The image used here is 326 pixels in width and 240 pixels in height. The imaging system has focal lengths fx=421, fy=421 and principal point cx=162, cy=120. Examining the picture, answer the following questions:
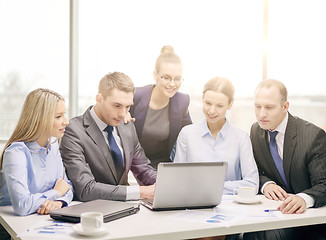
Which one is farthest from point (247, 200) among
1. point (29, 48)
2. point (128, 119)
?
point (29, 48)

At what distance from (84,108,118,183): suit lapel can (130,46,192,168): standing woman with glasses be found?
22.8 inches

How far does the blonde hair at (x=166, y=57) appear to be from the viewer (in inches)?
127

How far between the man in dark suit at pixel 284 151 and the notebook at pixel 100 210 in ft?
3.02

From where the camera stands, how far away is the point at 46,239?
64.2 inches

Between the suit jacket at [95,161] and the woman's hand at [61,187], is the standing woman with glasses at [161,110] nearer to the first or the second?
the suit jacket at [95,161]

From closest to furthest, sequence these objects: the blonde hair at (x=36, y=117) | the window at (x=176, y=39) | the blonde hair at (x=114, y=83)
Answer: the blonde hair at (x=36, y=117) < the blonde hair at (x=114, y=83) < the window at (x=176, y=39)

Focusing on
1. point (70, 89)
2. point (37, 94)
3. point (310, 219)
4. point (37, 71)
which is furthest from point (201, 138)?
point (37, 71)

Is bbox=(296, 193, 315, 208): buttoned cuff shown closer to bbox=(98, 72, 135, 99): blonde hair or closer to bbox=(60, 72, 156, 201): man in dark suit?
bbox=(60, 72, 156, 201): man in dark suit

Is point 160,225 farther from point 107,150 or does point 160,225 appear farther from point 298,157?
point 298,157

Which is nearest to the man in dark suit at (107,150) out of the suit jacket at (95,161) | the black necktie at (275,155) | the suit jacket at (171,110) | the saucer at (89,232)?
the suit jacket at (95,161)

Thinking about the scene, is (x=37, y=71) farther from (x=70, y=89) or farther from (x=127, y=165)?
(x=127, y=165)

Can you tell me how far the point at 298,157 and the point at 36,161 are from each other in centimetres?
165

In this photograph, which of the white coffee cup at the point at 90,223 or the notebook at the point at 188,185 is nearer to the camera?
the white coffee cup at the point at 90,223

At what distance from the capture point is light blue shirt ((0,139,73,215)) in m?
2.00
